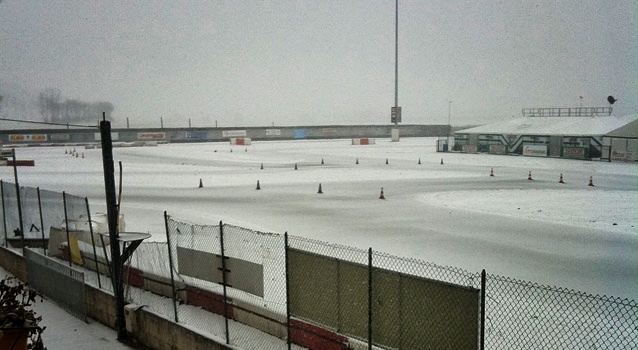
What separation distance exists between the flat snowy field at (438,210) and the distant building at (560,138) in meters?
9.42

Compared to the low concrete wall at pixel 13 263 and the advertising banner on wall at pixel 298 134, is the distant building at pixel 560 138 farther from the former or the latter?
the advertising banner on wall at pixel 298 134

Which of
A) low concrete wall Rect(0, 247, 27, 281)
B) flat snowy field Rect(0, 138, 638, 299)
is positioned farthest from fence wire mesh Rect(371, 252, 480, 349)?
low concrete wall Rect(0, 247, 27, 281)

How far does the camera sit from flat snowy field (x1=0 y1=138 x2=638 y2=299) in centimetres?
1367

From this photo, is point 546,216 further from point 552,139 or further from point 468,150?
point 468,150

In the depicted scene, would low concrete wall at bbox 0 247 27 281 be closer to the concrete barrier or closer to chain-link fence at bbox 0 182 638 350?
chain-link fence at bbox 0 182 638 350

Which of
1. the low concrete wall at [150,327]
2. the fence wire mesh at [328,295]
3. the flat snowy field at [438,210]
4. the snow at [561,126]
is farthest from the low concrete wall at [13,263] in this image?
the snow at [561,126]

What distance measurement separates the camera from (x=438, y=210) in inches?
848

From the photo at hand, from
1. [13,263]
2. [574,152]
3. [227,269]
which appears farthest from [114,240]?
[574,152]

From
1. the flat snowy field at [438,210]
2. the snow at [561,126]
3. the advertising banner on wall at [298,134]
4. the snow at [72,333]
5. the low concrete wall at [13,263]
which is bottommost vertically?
the snow at [72,333]

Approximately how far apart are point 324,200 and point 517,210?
903cm

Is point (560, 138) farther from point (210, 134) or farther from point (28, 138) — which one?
point (28, 138)

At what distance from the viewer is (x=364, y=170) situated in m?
39.4

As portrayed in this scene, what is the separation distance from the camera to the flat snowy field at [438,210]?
13672 mm

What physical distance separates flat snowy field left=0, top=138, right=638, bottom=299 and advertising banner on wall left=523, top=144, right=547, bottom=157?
569 inches
